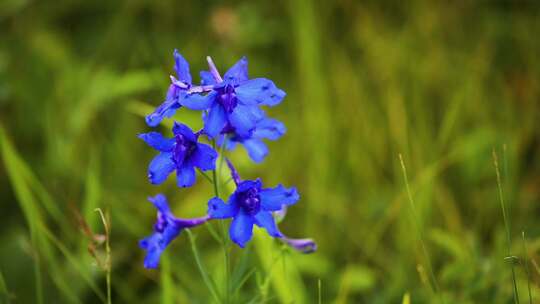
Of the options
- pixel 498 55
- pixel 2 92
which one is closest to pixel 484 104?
pixel 498 55

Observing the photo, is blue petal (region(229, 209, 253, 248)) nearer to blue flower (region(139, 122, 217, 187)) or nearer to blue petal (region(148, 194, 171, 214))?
blue flower (region(139, 122, 217, 187))

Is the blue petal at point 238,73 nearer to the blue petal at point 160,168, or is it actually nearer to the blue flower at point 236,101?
the blue flower at point 236,101

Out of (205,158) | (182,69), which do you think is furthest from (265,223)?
(182,69)

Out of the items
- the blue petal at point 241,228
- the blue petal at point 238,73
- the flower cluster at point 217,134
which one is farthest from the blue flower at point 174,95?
the blue petal at point 241,228

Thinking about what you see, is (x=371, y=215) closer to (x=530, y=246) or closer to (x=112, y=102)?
(x=530, y=246)

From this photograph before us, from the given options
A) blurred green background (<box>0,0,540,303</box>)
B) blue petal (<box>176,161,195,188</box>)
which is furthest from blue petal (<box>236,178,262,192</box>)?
blurred green background (<box>0,0,540,303</box>)

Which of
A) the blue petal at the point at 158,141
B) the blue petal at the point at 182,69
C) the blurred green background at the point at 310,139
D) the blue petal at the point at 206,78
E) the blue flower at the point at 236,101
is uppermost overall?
the blue petal at the point at 182,69

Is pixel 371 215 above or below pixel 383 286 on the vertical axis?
above
